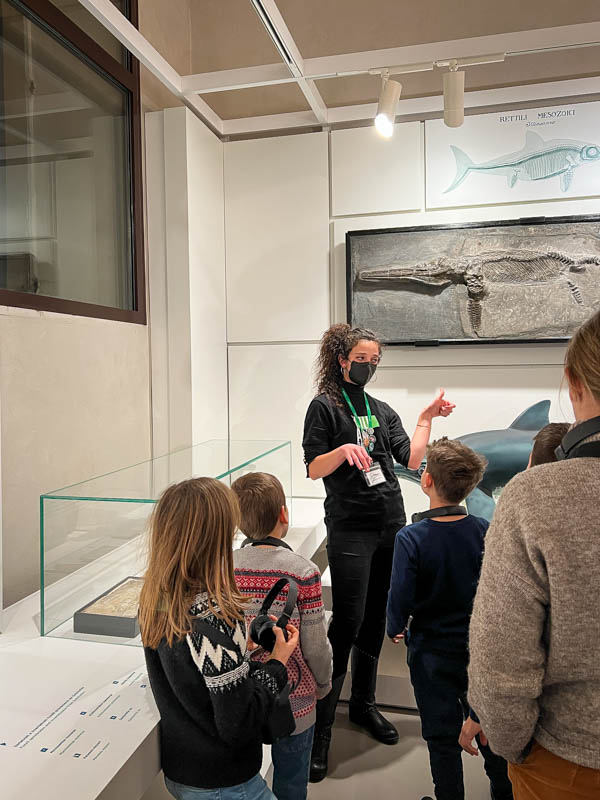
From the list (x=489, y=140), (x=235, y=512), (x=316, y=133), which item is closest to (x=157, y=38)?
(x=316, y=133)

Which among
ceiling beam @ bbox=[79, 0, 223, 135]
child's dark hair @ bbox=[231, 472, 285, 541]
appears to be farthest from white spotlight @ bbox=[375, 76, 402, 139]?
child's dark hair @ bbox=[231, 472, 285, 541]

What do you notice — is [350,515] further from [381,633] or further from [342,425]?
[381,633]

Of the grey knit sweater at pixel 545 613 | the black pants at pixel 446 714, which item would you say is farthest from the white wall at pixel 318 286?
the grey knit sweater at pixel 545 613

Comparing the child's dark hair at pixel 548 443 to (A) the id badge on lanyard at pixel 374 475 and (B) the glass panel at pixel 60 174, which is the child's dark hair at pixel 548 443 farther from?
(B) the glass panel at pixel 60 174

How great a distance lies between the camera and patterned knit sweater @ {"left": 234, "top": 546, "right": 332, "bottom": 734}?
1.59 m

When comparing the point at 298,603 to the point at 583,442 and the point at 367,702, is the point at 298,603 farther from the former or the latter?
the point at 367,702

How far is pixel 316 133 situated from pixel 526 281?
1450 mm

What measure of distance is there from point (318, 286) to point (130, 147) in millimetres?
1248

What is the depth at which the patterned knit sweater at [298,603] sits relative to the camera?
159 centimetres

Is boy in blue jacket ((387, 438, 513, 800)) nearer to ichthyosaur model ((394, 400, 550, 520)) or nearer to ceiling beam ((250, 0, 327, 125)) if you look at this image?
ichthyosaur model ((394, 400, 550, 520))

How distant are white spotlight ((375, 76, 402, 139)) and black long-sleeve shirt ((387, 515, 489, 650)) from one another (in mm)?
1775

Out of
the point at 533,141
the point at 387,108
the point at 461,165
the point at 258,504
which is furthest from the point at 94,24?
the point at 258,504

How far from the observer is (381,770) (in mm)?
2379

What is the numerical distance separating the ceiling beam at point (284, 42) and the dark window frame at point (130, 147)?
2.84 ft
